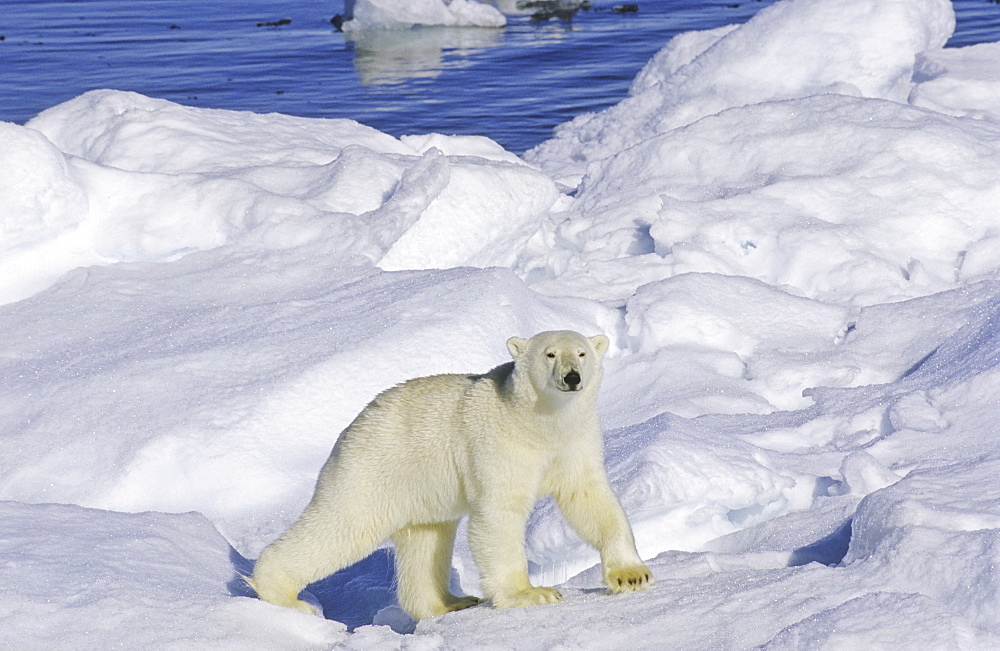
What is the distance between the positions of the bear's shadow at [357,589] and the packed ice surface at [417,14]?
16915 mm

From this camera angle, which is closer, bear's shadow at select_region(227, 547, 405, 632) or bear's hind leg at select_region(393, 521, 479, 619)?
bear's hind leg at select_region(393, 521, 479, 619)

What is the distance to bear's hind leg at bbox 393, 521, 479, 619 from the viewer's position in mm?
3418

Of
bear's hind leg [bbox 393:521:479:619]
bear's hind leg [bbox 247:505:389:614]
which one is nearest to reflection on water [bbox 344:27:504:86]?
bear's hind leg [bbox 393:521:479:619]

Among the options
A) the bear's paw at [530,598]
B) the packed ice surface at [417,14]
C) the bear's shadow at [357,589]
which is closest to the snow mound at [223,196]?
the bear's shadow at [357,589]

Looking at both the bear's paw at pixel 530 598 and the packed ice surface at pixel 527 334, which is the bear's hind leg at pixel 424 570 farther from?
the bear's paw at pixel 530 598

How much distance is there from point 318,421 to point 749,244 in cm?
347

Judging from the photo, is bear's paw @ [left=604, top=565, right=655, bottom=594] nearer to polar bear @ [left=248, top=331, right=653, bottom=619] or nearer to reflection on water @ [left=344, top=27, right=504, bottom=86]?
polar bear @ [left=248, top=331, right=653, bottom=619]

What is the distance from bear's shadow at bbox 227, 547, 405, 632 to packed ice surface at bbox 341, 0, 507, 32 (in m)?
16.9

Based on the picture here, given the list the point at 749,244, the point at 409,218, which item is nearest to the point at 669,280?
the point at 749,244

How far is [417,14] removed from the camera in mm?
20031

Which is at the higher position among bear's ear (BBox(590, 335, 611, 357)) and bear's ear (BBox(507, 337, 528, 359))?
bear's ear (BBox(507, 337, 528, 359))

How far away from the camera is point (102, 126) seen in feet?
25.3

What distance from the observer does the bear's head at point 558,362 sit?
2943 mm

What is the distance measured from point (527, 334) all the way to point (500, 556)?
2.39 meters
